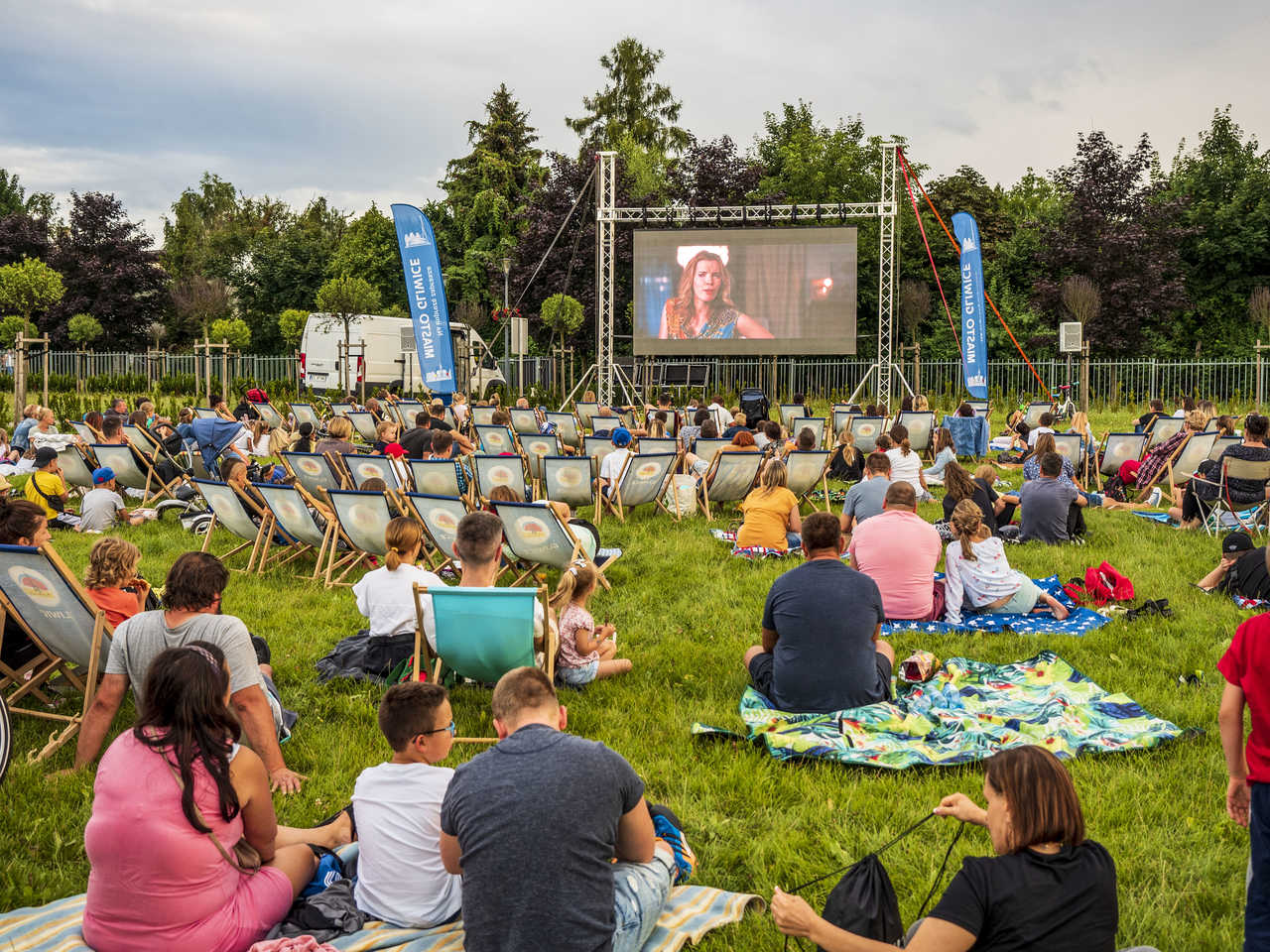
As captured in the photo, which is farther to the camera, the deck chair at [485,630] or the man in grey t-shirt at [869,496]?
the man in grey t-shirt at [869,496]

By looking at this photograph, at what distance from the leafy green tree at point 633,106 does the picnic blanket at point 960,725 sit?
1437 inches

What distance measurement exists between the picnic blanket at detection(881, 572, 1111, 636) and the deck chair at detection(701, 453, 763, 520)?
3.74 m

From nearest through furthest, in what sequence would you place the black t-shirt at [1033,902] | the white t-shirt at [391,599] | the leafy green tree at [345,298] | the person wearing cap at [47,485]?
1. the black t-shirt at [1033,902]
2. the white t-shirt at [391,599]
3. the person wearing cap at [47,485]
4. the leafy green tree at [345,298]

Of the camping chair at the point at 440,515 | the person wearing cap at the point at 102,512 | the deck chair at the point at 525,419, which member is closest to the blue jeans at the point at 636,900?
the camping chair at the point at 440,515

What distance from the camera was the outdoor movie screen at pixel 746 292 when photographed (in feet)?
70.4

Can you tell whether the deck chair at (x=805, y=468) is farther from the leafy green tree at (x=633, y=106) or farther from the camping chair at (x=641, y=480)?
the leafy green tree at (x=633, y=106)

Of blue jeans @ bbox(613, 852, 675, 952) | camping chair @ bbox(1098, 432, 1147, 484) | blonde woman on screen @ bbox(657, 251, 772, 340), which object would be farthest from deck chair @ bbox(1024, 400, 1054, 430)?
blue jeans @ bbox(613, 852, 675, 952)

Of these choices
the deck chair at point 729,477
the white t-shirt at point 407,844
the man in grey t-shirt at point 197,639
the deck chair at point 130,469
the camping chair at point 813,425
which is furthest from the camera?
the camping chair at point 813,425

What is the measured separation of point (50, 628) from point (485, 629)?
1.93 metres

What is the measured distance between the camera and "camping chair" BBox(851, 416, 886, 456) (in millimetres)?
13617

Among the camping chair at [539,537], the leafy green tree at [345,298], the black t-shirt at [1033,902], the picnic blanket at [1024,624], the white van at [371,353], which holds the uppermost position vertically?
the leafy green tree at [345,298]

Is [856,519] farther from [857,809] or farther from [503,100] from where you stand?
[503,100]

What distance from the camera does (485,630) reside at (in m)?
4.75

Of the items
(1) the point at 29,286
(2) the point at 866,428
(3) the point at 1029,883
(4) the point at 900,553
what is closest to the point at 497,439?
(2) the point at 866,428
